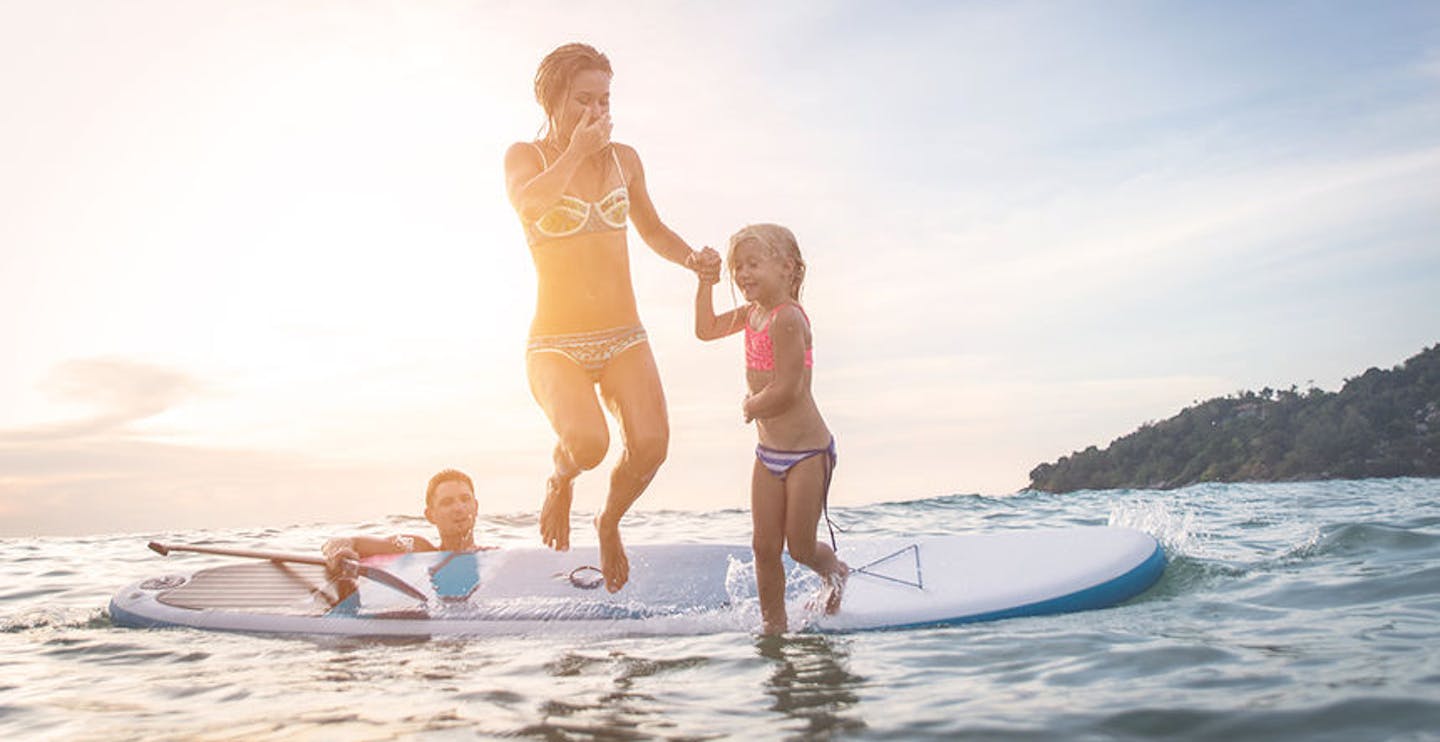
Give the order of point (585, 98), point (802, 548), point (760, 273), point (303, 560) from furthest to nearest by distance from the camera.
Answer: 1. point (303, 560)
2. point (802, 548)
3. point (585, 98)
4. point (760, 273)

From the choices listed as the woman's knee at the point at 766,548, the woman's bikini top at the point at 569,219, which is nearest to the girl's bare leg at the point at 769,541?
the woman's knee at the point at 766,548

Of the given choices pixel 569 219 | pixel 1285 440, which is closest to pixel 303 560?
pixel 569 219

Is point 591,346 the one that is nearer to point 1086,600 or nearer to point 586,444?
point 586,444

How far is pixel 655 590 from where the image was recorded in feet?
20.3

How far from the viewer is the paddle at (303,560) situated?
20.5 feet

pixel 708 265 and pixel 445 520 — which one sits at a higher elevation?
pixel 708 265

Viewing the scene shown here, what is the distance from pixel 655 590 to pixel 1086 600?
7.64 feet

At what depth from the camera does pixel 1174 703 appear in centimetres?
333

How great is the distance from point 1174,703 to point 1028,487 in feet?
119

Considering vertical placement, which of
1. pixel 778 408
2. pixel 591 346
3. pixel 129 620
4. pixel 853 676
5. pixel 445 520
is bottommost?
pixel 853 676

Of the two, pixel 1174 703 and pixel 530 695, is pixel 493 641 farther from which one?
pixel 1174 703

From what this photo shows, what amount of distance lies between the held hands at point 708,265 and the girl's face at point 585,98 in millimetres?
801

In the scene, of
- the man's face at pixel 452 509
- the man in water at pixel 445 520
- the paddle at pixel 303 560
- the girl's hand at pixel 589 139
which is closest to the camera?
the girl's hand at pixel 589 139

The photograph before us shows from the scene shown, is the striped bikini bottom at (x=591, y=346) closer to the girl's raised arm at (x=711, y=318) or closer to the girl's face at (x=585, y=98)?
the girl's raised arm at (x=711, y=318)
